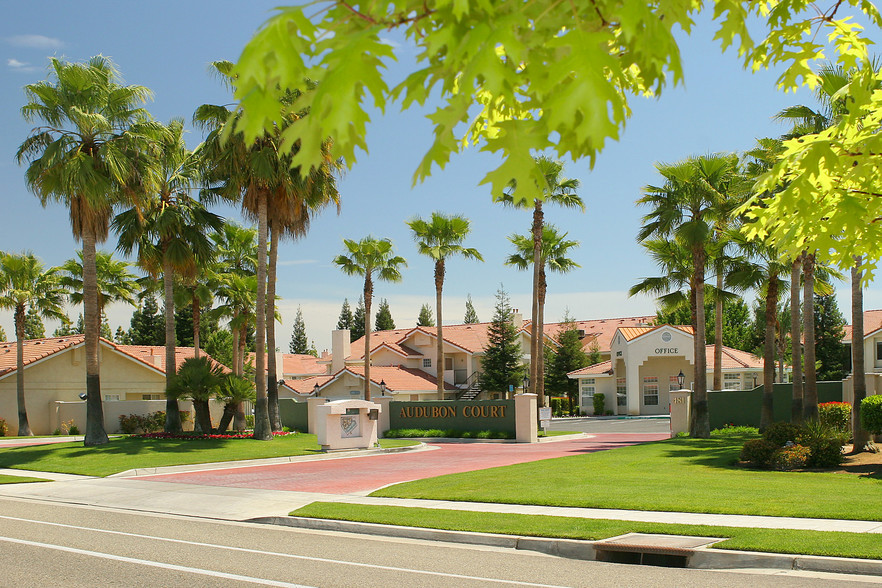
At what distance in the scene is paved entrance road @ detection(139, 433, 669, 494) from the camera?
1928 cm

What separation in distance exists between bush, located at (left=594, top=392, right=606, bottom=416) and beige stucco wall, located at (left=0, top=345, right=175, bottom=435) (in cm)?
3161

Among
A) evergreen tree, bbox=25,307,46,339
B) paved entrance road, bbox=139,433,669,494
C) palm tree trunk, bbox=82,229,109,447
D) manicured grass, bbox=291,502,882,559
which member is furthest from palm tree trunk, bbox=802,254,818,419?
evergreen tree, bbox=25,307,46,339

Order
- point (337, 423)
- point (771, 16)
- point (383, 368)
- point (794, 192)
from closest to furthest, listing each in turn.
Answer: point (771, 16) < point (794, 192) < point (337, 423) < point (383, 368)

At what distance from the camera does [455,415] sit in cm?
3669

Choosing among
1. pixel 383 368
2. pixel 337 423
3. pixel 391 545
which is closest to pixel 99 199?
pixel 337 423

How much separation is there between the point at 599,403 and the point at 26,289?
3942 centimetres

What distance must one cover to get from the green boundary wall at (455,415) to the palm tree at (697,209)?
A: 819 cm

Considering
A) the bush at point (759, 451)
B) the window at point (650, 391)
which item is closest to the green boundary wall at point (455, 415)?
the bush at point (759, 451)

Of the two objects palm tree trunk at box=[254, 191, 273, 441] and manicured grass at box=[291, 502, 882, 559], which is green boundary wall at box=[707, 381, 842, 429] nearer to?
palm tree trunk at box=[254, 191, 273, 441]

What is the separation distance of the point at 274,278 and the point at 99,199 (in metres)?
7.53

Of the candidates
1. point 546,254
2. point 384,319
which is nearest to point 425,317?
point 384,319

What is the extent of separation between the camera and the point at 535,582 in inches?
352

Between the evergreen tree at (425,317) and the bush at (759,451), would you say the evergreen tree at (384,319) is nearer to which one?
the evergreen tree at (425,317)

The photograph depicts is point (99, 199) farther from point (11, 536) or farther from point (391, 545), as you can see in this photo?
point (391, 545)
